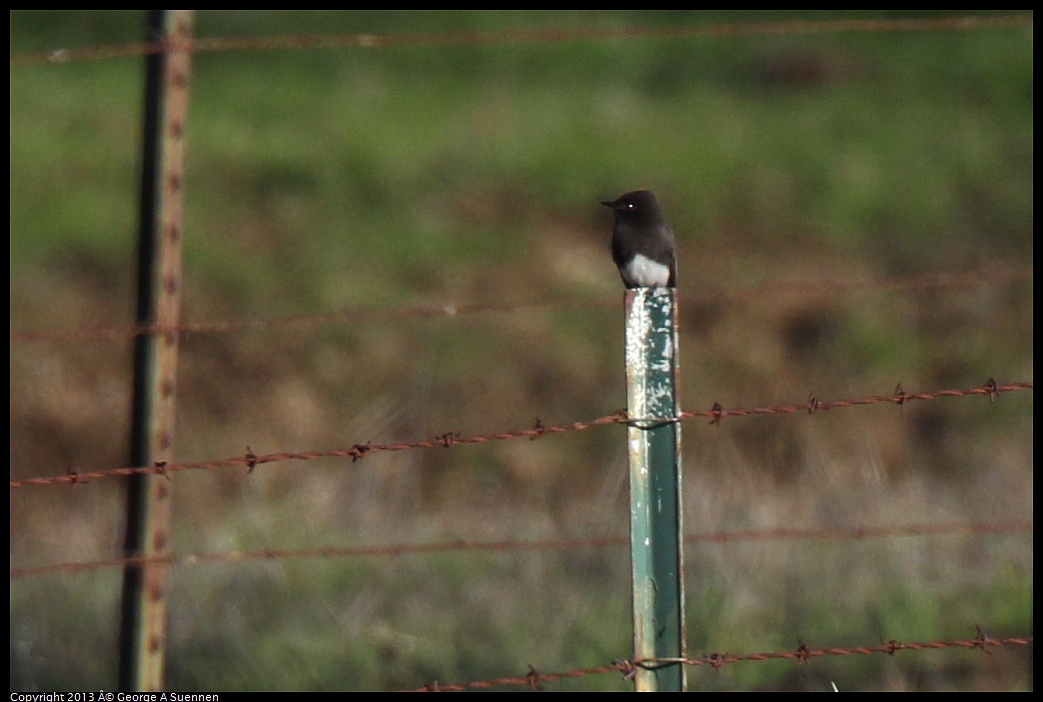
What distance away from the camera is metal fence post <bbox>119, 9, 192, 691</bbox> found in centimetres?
391

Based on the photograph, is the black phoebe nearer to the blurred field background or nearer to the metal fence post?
the blurred field background

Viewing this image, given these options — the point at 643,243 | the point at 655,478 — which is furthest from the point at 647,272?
the point at 655,478

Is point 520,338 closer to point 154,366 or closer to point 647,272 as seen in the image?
point 647,272

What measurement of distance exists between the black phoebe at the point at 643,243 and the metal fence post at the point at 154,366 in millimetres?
1297

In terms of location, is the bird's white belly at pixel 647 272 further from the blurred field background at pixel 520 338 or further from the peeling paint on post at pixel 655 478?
the peeling paint on post at pixel 655 478

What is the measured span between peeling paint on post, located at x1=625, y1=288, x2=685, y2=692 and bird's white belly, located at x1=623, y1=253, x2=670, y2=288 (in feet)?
4.52

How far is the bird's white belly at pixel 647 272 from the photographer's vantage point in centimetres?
447

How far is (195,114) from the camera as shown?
1143 centimetres

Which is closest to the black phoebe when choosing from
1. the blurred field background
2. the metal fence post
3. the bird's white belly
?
the bird's white belly

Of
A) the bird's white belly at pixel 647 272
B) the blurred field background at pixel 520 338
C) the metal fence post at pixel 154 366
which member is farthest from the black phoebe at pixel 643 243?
the metal fence post at pixel 154 366

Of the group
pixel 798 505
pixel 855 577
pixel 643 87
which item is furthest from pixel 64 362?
pixel 643 87

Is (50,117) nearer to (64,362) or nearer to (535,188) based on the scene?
(64,362)

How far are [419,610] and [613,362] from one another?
14.2ft

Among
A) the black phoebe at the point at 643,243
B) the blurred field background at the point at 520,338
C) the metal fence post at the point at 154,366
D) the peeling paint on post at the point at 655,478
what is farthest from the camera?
the blurred field background at the point at 520,338
